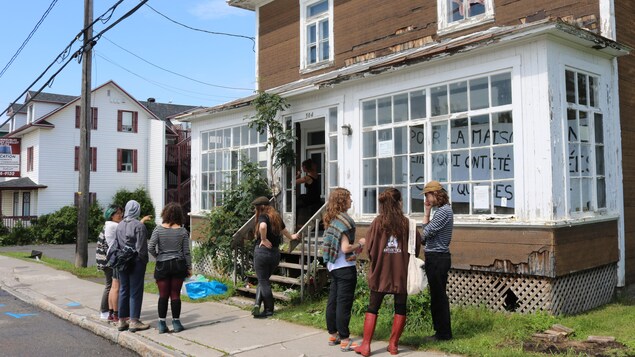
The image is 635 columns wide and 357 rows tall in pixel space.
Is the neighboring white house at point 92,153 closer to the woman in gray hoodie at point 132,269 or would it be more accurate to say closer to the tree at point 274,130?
the tree at point 274,130

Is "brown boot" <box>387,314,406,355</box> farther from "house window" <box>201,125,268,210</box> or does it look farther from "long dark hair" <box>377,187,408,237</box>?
"house window" <box>201,125,268,210</box>

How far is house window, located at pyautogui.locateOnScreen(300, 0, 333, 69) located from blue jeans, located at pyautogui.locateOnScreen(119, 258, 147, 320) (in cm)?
694

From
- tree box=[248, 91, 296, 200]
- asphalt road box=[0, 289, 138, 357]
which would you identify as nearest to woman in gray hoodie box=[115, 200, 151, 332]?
asphalt road box=[0, 289, 138, 357]

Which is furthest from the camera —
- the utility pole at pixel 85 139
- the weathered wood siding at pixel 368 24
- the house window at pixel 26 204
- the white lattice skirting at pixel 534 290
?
the house window at pixel 26 204

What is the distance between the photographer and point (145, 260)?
7.33 meters

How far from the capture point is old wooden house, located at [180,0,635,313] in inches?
277

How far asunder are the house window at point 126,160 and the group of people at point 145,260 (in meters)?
29.5

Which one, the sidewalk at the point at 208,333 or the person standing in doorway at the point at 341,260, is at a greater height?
the person standing in doorway at the point at 341,260

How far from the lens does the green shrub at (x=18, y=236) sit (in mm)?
29203

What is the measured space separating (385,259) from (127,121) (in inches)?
1319

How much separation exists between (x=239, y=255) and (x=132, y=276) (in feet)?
10.3

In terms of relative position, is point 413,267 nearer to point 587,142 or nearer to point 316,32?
point 587,142

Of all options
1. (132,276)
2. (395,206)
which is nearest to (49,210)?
(132,276)

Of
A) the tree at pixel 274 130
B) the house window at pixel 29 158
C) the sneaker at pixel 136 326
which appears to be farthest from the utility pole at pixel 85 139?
the house window at pixel 29 158
